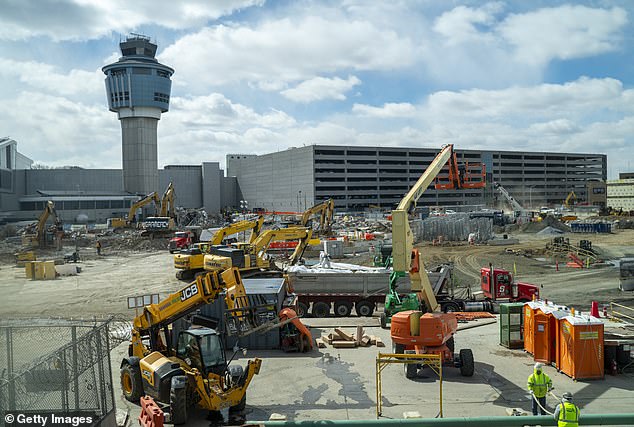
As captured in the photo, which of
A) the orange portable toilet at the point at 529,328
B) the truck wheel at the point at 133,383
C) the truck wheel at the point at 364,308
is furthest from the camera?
the truck wheel at the point at 364,308

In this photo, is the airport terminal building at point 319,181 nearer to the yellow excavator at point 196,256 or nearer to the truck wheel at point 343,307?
the yellow excavator at point 196,256

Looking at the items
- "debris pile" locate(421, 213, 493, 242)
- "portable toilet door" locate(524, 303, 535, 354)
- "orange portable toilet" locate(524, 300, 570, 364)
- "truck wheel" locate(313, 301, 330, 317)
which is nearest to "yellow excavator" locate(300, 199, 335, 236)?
"debris pile" locate(421, 213, 493, 242)

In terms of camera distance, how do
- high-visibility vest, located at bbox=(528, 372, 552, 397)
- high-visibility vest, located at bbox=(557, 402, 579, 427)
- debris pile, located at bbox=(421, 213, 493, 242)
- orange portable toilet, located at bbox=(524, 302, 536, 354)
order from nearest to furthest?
high-visibility vest, located at bbox=(557, 402, 579, 427)
high-visibility vest, located at bbox=(528, 372, 552, 397)
orange portable toilet, located at bbox=(524, 302, 536, 354)
debris pile, located at bbox=(421, 213, 493, 242)

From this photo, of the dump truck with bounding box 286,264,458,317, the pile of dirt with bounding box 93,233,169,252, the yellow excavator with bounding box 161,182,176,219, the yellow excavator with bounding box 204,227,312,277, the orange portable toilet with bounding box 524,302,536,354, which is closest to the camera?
the orange portable toilet with bounding box 524,302,536,354

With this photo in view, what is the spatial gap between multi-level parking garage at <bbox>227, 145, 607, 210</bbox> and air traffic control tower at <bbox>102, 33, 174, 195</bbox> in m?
29.1

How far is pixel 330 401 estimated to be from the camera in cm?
1351

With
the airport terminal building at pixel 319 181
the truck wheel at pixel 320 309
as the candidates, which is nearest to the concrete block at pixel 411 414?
the truck wheel at pixel 320 309

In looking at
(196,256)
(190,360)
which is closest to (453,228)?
(196,256)

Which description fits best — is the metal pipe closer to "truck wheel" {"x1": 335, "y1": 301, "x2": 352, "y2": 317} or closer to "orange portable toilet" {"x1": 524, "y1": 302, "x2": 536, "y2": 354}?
"orange portable toilet" {"x1": 524, "y1": 302, "x2": 536, "y2": 354}

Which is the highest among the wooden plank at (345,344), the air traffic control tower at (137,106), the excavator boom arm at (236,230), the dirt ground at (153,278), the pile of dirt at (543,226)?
the air traffic control tower at (137,106)

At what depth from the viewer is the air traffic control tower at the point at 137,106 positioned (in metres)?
112

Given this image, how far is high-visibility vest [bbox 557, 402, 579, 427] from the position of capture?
7.30 metres

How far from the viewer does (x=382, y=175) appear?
414 ft

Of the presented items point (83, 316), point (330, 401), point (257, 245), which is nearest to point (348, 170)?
point (257, 245)
